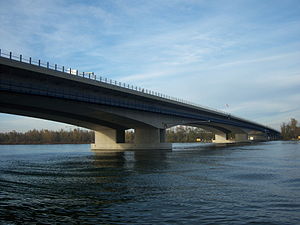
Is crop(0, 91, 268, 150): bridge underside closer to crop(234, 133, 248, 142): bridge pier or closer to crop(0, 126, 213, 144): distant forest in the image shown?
crop(234, 133, 248, 142): bridge pier

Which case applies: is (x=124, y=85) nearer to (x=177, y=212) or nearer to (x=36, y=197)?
(x=36, y=197)

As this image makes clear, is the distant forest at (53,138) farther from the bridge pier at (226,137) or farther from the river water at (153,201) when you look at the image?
the river water at (153,201)

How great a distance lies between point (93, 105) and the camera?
168 feet

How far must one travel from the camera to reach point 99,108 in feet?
172

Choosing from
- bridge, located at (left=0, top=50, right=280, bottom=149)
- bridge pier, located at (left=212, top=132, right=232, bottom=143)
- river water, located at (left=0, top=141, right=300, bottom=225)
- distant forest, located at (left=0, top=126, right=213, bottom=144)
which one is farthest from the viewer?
distant forest, located at (left=0, top=126, right=213, bottom=144)

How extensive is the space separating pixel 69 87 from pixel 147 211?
36.6m

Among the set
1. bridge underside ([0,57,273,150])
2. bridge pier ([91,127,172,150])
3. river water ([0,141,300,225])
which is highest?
bridge underside ([0,57,273,150])

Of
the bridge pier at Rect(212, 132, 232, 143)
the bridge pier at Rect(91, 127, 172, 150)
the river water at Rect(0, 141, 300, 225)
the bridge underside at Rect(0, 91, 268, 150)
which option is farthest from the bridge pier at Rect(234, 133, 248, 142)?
the river water at Rect(0, 141, 300, 225)

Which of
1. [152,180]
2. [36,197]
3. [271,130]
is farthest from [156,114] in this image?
[271,130]

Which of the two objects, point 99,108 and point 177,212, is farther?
point 99,108

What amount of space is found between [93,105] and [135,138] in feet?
74.2

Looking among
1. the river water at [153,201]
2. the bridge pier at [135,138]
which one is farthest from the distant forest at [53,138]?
the river water at [153,201]

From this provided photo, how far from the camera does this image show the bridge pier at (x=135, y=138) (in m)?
69.6

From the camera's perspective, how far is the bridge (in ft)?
129
